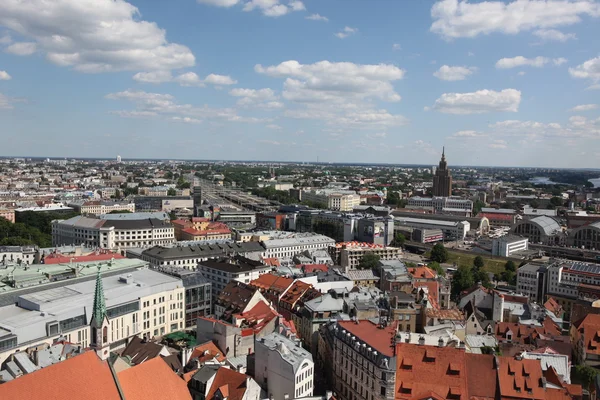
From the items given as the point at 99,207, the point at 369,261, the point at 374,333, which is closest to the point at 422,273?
the point at 369,261

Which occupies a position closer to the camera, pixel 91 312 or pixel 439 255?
pixel 91 312

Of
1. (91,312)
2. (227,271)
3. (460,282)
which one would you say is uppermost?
(227,271)

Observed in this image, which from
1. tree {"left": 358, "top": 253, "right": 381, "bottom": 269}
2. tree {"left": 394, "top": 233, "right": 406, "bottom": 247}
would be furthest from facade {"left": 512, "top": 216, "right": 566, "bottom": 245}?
tree {"left": 358, "top": 253, "right": 381, "bottom": 269}

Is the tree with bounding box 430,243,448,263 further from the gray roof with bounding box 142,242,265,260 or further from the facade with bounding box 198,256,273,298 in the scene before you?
the facade with bounding box 198,256,273,298

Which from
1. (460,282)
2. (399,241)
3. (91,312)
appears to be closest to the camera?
(91,312)

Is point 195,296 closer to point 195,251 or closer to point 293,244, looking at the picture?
point 195,251

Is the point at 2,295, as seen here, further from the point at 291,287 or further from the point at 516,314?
the point at 516,314

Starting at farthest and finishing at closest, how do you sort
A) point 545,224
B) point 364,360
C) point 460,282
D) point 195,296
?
point 545,224 < point 460,282 < point 195,296 < point 364,360

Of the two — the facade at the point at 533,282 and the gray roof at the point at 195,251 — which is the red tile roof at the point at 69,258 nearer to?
the gray roof at the point at 195,251
